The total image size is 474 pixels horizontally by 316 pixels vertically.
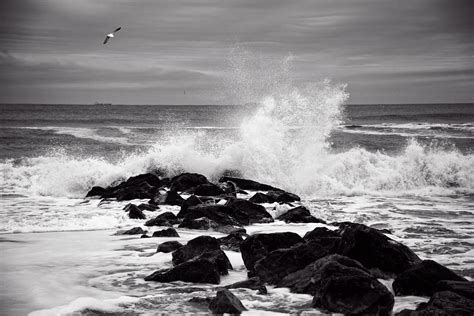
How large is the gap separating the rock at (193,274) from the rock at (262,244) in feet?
2.13

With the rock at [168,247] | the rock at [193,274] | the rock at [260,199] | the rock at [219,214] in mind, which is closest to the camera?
the rock at [193,274]

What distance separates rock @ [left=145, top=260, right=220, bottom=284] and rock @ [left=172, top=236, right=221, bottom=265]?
560mm

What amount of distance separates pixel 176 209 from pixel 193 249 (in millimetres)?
4794

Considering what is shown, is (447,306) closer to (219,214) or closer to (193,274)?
(193,274)

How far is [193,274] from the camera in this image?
5.96 meters

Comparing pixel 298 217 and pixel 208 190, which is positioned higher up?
pixel 208 190

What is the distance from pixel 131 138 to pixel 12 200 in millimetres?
19896

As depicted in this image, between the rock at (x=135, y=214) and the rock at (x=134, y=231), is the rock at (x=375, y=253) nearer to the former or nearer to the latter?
the rock at (x=134, y=231)

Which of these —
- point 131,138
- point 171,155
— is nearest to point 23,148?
point 131,138

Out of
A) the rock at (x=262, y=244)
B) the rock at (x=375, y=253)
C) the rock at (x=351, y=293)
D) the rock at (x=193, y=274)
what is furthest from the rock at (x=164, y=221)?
the rock at (x=351, y=293)

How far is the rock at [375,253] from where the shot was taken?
6117mm

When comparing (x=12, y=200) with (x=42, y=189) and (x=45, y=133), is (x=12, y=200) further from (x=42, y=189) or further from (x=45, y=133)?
(x=45, y=133)

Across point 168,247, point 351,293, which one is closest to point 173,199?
point 168,247

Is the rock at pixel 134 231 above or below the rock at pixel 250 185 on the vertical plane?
below
